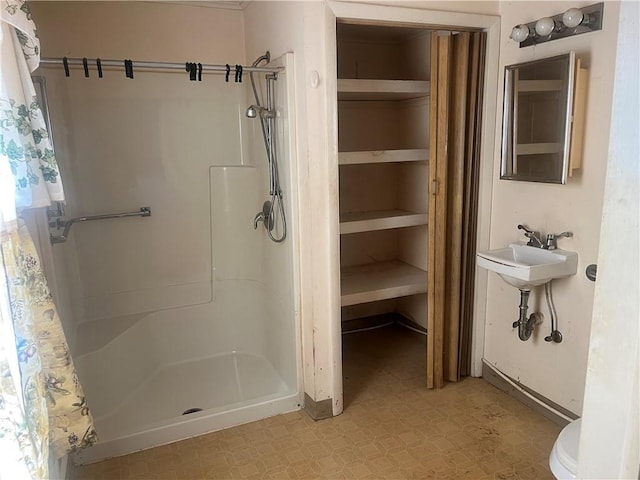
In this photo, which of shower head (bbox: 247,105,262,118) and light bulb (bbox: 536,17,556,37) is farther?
shower head (bbox: 247,105,262,118)

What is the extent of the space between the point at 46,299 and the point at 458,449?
1.90 metres

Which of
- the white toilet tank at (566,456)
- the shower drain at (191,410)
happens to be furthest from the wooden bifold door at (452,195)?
the shower drain at (191,410)

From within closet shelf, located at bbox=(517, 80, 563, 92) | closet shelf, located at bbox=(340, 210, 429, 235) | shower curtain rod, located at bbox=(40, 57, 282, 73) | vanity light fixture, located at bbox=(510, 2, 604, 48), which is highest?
vanity light fixture, located at bbox=(510, 2, 604, 48)

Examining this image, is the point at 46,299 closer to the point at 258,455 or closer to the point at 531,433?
the point at 258,455

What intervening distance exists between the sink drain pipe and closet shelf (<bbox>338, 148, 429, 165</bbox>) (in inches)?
37.4

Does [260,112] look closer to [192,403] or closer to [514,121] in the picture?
[514,121]

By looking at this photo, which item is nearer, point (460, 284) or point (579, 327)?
point (579, 327)

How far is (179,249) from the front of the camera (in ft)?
10.8

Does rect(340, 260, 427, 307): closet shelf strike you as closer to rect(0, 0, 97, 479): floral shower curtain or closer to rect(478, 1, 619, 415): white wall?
rect(478, 1, 619, 415): white wall

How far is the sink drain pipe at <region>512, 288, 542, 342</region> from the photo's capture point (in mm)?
2500

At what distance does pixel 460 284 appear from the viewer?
284 cm

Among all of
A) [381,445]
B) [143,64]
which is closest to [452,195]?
[381,445]

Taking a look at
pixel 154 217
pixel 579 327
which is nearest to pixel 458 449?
pixel 579 327

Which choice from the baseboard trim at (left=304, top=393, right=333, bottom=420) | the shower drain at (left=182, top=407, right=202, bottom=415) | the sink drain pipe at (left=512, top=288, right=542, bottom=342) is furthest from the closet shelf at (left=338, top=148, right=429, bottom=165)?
the shower drain at (left=182, top=407, right=202, bottom=415)
